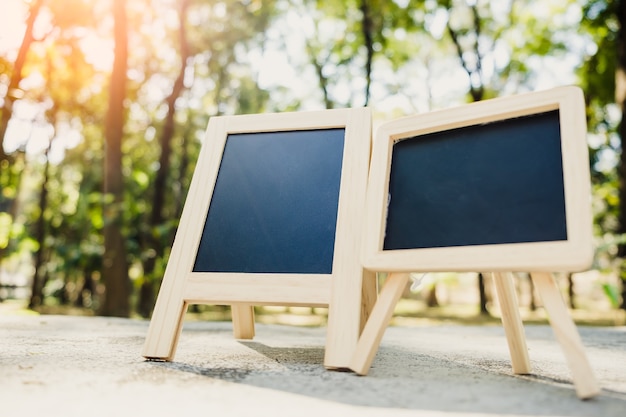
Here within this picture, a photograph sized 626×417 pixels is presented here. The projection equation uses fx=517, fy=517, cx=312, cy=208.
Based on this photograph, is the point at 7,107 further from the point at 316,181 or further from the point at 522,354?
the point at 522,354

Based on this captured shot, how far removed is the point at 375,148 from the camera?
2.08m

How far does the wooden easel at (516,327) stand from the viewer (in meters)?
1.50

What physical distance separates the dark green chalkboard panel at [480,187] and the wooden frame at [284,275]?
17 centimetres

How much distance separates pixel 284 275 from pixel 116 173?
6.03m

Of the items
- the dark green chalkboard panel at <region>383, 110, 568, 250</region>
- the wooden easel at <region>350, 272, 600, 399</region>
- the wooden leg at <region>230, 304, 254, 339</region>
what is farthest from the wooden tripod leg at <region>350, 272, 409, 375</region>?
the wooden leg at <region>230, 304, 254, 339</region>

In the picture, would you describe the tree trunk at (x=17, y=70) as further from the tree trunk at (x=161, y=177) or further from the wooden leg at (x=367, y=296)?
the wooden leg at (x=367, y=296)

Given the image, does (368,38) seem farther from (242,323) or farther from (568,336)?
(568,336)

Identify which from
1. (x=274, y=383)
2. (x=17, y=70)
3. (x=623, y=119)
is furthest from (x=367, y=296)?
(x=623, y=119)

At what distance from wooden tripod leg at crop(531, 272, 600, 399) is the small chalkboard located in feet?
0.39

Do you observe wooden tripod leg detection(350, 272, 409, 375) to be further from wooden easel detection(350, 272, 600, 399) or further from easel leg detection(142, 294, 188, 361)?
easel leg detection(142, 294, 188, 361)

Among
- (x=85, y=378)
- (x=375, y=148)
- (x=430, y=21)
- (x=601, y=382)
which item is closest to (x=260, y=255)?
(x=375, y=148)

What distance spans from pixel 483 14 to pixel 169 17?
317 inches

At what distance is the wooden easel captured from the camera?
59.1 inches

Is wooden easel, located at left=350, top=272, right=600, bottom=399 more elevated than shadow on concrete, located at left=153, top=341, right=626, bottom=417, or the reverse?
wooden easel, located at left=350, top=272, right=600, bottom=399
